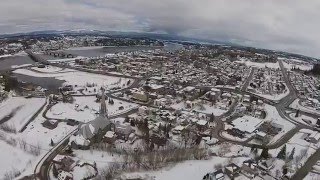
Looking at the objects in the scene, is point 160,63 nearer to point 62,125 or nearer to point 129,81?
point 129,81

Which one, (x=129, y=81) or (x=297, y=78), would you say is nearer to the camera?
(x=129, y=81)

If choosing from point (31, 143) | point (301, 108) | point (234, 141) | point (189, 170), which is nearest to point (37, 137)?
point (31, 143)

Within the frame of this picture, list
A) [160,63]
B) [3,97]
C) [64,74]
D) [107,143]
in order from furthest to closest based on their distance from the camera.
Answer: [160,63] → [64,74] → [3,97] → [107,143]

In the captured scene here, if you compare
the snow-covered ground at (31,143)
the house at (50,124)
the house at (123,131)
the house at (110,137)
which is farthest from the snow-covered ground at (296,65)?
the snow-covered ground at (31,143)

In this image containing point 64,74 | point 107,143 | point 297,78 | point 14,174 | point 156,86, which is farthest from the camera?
point 297,78

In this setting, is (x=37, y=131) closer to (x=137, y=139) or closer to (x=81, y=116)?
(x=81, y=116)

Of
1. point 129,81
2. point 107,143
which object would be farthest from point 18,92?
point 107,143

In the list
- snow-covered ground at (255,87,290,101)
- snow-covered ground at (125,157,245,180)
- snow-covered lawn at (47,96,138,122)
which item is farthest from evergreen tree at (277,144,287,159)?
snow-covered ground at (255,87,290,101)
